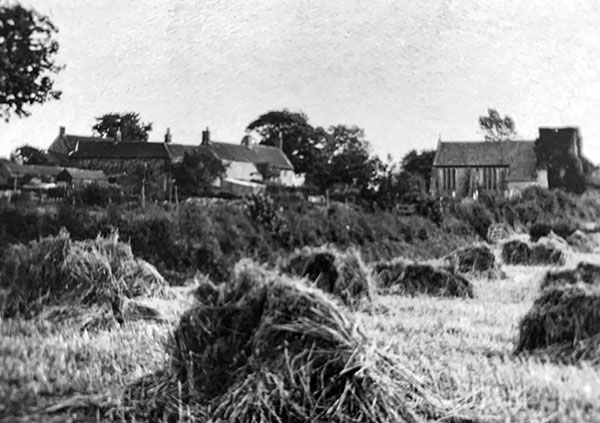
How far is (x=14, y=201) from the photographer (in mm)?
4113

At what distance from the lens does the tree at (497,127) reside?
12.7 ft

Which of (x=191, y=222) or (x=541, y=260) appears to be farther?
(x=541, y=260)

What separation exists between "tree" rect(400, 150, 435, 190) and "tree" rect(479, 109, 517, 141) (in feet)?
0.98

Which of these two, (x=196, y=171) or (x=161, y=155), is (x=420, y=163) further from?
(x=161, y=155)

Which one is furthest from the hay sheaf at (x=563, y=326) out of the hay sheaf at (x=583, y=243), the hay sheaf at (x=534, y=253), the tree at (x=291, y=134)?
the hay sheaf at (x=583, y=243)

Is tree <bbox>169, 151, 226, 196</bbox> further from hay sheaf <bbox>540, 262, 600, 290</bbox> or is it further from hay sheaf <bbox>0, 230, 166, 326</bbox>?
hay sheaf <bbox>540, 262, 600, 290</bbox>

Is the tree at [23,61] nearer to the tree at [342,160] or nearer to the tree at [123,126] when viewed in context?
the tree at [123,126]

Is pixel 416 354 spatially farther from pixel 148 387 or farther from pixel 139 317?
pixel 139 317

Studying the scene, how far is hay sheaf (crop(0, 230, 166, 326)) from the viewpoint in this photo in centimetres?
405

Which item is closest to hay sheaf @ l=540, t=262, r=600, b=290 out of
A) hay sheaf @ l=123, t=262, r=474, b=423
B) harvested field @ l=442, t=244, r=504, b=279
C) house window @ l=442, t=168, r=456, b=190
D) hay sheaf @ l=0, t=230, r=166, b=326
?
harvested field @ l=442, t=244, r=504, b=279

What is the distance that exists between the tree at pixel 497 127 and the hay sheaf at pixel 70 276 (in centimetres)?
188

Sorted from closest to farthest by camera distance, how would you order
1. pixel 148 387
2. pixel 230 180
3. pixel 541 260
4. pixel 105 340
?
pixel 148 387, pixel 105 340, pixel 230 180, pixel 541 260

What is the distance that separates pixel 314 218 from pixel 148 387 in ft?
7.27

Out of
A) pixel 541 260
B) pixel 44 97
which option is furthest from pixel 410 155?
pixel 541 260
